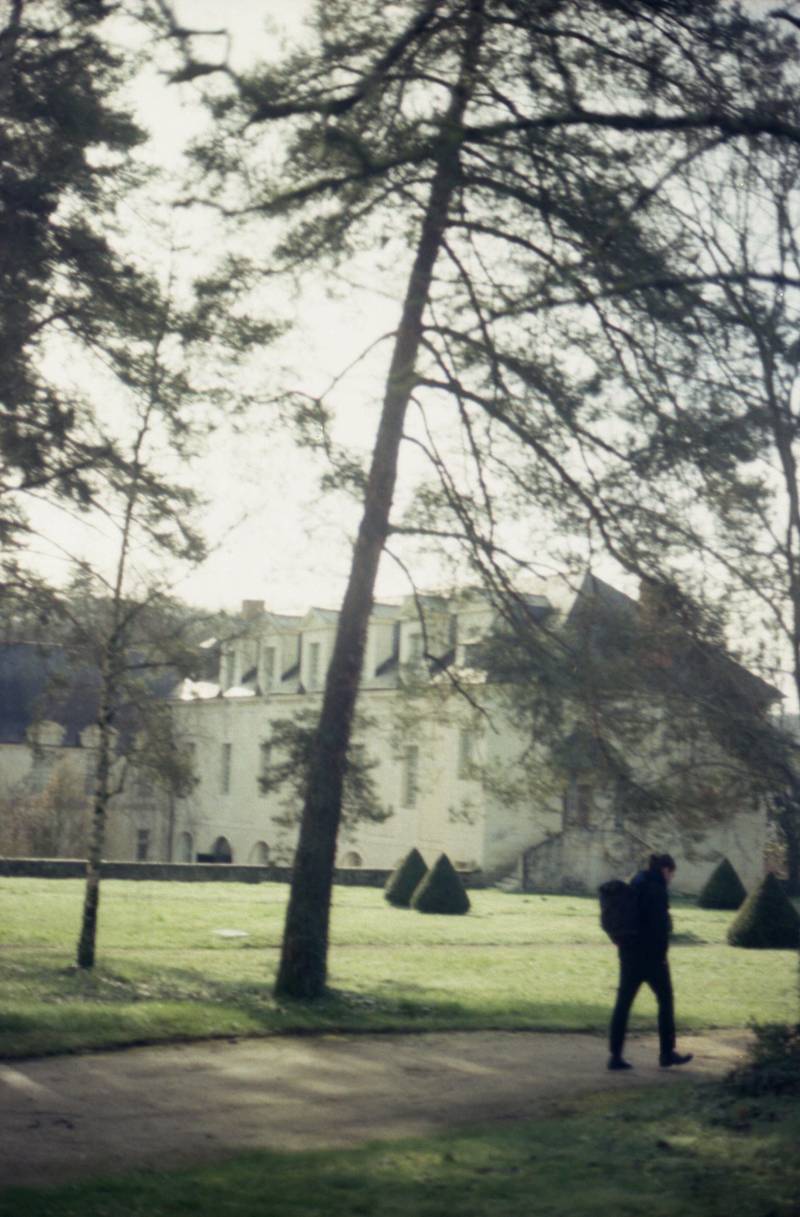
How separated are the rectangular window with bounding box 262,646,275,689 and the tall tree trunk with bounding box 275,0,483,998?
122ft

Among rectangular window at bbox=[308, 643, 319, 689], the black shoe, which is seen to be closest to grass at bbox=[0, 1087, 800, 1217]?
the black shoe

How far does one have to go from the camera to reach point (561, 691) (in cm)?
1465

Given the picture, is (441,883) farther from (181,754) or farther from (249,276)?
(249,276)

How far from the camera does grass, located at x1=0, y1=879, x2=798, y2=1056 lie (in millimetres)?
13438

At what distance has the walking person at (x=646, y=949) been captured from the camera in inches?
450

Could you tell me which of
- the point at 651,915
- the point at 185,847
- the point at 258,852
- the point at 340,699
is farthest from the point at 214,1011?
the point at 185,847

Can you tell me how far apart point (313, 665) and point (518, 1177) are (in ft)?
144

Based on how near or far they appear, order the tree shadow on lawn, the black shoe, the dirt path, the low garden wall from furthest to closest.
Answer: the low garden wall < the tree shadow on lawn < the black shoe < the dirt path

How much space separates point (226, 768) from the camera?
55.1 metres

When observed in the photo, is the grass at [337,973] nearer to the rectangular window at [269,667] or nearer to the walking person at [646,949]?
the walking person at [646,949]

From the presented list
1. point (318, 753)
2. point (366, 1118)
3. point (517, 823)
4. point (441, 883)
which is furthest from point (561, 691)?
point (517, 823)

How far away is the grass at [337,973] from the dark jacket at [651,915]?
1470 mm

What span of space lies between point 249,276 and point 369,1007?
7.76m

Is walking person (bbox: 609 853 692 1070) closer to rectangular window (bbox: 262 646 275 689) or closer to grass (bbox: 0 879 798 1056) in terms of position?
grass (bbox: 0 879 798 1056)
